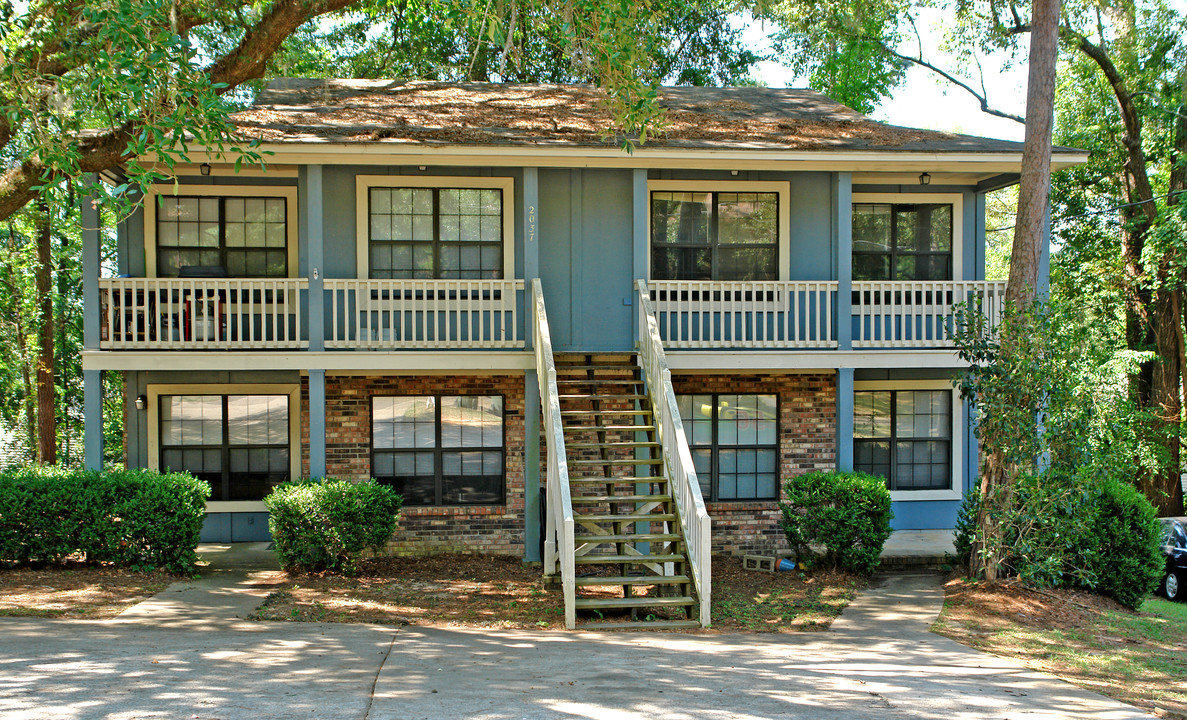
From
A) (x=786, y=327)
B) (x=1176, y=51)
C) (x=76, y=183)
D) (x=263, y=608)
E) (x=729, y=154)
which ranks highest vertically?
(x=1176, y=51)

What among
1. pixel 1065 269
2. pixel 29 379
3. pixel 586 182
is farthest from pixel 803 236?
pixel 29 379

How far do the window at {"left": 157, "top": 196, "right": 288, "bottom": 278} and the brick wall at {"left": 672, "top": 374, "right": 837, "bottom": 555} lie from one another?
6.22 meters

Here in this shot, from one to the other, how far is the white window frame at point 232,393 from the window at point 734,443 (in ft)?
18.5

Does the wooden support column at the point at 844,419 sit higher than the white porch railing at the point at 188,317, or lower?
lower

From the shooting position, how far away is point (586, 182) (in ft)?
40.5

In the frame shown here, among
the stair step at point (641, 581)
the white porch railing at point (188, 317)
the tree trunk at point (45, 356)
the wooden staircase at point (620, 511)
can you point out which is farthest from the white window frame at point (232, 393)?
the tree trunk at point (45, 356)

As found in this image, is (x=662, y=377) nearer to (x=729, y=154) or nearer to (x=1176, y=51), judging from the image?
(x=729, y=154)

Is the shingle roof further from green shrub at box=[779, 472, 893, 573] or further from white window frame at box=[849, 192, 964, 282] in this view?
green shrub at box=[779, 472, 893, 573]

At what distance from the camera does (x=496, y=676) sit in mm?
6617

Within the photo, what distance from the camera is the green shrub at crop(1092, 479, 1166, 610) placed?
1010 centimetres

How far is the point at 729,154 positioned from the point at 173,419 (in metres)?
8.69

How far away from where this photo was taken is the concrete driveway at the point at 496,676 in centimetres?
577

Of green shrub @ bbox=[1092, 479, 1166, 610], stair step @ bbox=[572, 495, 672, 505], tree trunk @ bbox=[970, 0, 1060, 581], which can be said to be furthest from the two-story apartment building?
green shrub @ bbox=[1092, 479, 1166, 610]

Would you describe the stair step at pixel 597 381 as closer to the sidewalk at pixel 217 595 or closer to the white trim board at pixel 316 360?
the white trim board at pixel 316 360
